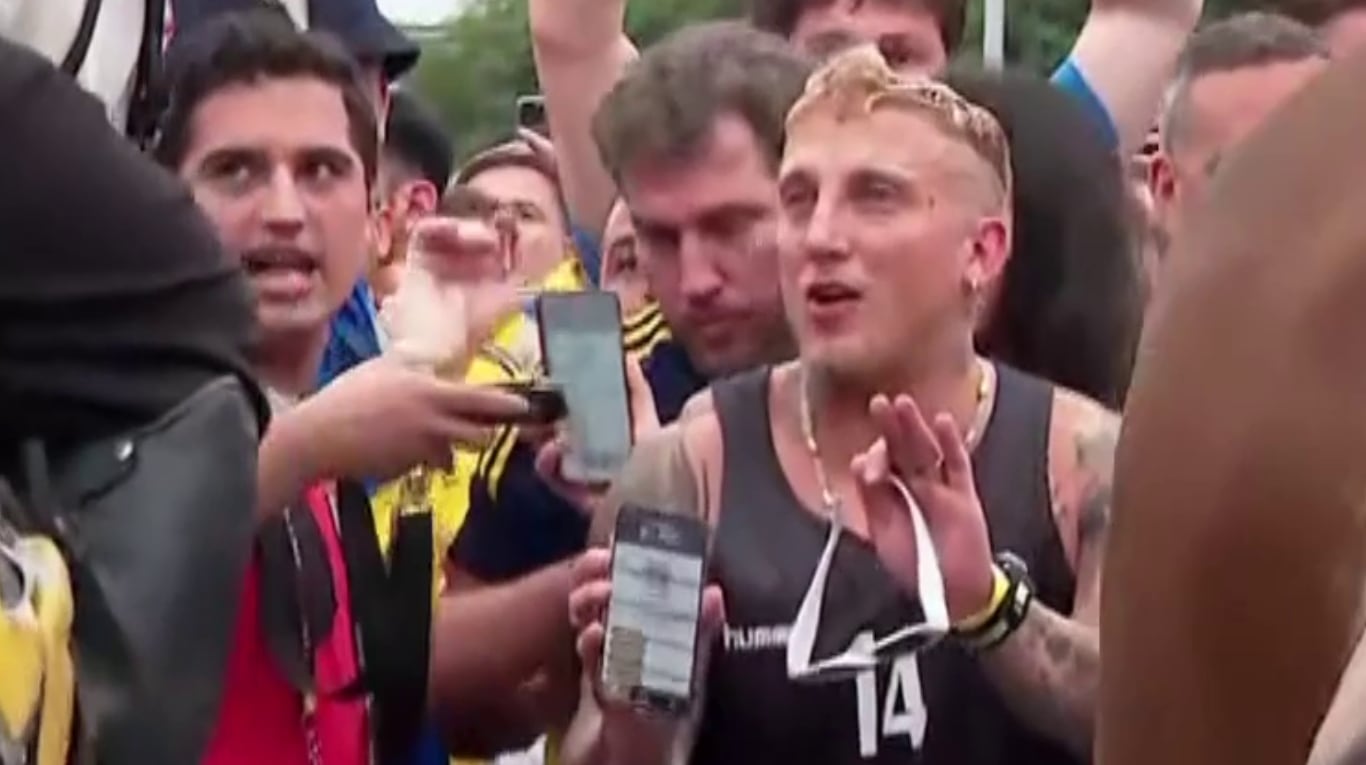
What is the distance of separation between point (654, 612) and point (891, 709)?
0.86 ft

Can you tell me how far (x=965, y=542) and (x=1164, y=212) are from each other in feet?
4.44

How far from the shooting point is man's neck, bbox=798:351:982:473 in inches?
124

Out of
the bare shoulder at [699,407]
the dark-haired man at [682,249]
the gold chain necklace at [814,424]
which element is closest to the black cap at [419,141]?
the dark-haired man at [682,249]

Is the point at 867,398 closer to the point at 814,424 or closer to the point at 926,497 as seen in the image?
the point at 814,424

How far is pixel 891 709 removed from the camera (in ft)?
10.0

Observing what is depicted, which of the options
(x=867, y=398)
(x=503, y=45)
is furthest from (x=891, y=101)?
(x=503, y=45)

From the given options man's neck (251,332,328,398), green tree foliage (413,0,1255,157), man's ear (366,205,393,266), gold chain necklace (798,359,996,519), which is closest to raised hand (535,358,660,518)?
gold chain necklace (798,359,996,519)

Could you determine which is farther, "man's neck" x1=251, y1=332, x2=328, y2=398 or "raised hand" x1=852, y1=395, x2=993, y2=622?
"man's neck" x1=251, y1=332, x2=328, y2=398

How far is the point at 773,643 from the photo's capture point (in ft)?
10.2

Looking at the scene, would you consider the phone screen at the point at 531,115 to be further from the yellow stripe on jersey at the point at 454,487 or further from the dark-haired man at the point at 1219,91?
the yellow stripe on jersey at the point at 454,487

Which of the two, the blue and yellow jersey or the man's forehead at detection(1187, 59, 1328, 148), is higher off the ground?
the man's forehead at detection(1187, 59, 1328, 148)

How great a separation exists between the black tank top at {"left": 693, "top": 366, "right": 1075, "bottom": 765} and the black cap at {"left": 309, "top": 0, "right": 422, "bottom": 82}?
1.57 metres

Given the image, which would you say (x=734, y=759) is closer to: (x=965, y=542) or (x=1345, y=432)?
(x=965, y=542)

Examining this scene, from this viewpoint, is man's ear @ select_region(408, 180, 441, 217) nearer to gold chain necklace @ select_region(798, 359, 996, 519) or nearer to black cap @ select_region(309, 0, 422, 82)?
black cap @ select_region(309, 0, 422, 82)
